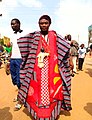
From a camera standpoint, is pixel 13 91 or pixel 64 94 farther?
pixel 13 91

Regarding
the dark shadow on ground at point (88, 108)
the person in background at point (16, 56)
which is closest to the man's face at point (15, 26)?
the person in background at point (16, 56)

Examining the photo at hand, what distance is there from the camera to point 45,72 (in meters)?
5.51

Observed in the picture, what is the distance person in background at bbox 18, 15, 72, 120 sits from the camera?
5.52 m

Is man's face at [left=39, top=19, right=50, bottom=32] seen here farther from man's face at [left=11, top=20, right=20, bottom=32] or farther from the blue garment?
A: the blue garment

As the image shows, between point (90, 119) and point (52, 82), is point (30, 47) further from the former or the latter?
point (90, 119)

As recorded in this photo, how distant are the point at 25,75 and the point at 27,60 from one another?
290mm

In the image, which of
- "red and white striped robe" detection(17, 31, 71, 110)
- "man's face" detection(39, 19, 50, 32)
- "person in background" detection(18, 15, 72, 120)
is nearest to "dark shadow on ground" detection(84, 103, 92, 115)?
"red and white striped robe" detection(17, 31, 71, 110)

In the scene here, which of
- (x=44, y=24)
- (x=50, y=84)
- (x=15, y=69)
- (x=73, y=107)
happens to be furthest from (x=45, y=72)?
(x=73, y=107)

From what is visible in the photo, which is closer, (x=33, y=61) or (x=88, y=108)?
(x=33, y=61)

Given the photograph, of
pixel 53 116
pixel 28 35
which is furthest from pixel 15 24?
pixel 53 116

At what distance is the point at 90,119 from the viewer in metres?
6.13

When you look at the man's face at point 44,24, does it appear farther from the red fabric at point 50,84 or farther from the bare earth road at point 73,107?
the bare earth road at point 73,107

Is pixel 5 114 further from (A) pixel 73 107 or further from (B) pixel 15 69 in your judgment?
(A) pixel 73 107

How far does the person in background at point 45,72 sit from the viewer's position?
18.1 feet
